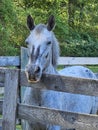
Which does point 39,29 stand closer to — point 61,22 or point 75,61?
point 75,61

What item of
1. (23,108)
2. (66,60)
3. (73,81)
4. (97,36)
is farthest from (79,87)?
(97,36)

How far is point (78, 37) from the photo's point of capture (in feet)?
84.0

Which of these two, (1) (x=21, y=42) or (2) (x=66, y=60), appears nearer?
(2) (x=66, y=60)

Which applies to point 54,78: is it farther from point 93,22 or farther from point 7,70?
point 93,22

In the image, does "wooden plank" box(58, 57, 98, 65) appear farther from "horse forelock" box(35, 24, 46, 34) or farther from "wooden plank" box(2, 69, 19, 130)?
"wooden plank" box(2, 69, 19, 130)

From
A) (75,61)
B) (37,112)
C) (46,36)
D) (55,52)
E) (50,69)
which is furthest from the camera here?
(75,61)

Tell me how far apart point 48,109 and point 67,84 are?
0.32 metres

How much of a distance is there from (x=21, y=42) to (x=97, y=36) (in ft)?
36.0

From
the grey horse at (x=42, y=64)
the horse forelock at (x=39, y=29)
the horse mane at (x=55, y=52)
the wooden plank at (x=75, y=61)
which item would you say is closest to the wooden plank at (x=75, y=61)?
the wooden plank at (x=75, y=61)

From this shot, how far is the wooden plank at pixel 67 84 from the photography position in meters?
3.69

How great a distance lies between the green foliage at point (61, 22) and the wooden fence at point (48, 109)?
9.89m

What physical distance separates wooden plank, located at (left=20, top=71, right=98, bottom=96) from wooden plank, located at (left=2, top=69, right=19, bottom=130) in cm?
8

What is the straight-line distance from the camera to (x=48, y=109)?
12.9 feet

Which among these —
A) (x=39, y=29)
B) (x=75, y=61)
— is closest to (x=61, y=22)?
(x=75, y=61)
